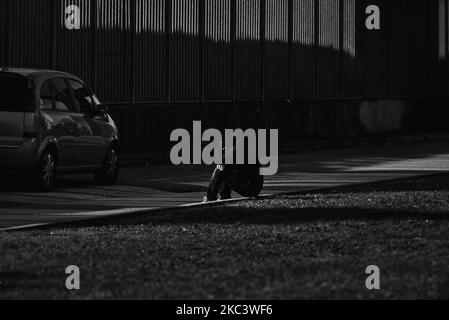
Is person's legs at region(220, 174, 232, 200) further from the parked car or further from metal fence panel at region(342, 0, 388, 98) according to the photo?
metal fence panel at region(342, 0, 388, 98)

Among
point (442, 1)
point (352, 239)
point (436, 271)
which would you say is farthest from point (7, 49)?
point (442, 1)

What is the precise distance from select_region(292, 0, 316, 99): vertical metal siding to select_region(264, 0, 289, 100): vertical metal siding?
1.78ft

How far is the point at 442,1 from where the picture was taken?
5147 centimetres

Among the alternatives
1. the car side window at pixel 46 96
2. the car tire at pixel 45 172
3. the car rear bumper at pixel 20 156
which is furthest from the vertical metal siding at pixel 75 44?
the car rear bumper at pixel 20 156

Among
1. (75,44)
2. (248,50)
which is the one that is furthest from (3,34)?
(248,50)

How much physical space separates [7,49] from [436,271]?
17472 mm

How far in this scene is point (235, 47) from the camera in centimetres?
3747

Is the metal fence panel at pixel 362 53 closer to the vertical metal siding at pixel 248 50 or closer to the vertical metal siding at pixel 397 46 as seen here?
the vertical metal siding at pixel 397 46

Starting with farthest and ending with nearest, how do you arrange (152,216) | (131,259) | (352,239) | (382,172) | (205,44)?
(205,44), (382,172), (152,216), (352,239), (131,259)

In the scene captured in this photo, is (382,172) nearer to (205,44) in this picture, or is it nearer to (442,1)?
(205,44)

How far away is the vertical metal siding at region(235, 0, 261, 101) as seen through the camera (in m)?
37.7

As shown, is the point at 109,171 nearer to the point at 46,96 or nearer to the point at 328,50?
the point at 46,96

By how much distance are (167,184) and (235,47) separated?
15008mm

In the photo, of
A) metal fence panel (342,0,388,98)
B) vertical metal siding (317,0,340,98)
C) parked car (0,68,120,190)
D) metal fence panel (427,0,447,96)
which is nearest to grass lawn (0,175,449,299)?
parked car (0,68,120,190)
